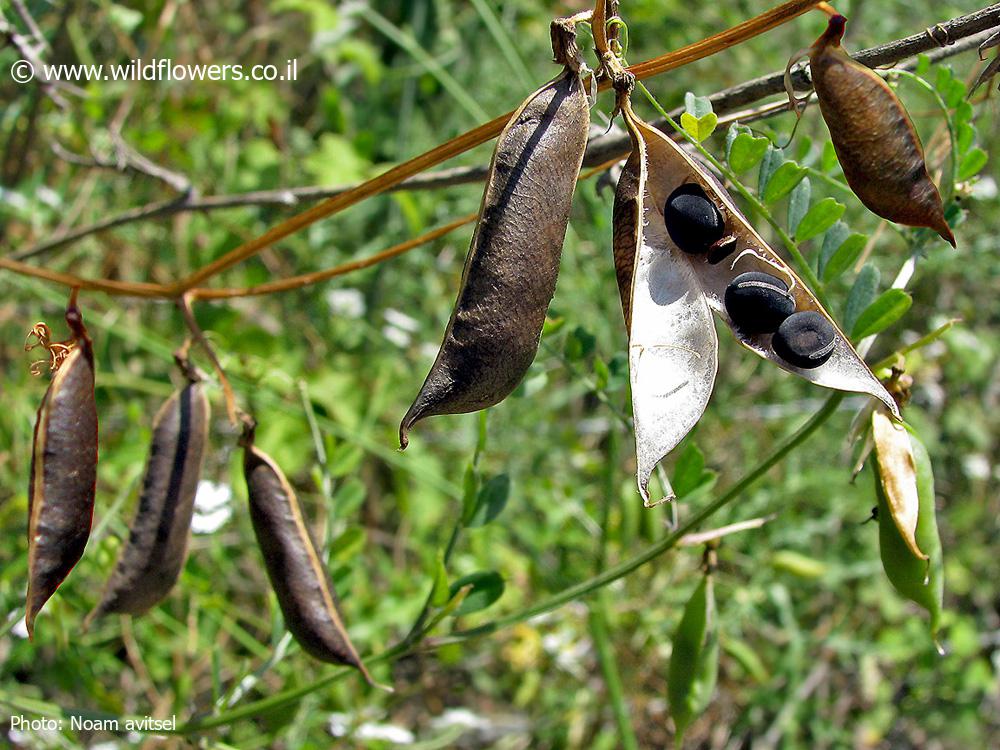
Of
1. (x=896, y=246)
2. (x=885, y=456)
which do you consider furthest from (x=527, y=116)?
(x=896, y=246)

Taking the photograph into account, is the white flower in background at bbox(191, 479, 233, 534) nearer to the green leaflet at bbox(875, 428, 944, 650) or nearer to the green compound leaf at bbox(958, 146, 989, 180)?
the green leaflet at bbox(875, 428, 944, 650)

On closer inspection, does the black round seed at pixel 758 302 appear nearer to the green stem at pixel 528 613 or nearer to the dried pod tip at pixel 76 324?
the green stem at pixel 528 613

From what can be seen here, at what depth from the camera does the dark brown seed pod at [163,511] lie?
45.4 inches

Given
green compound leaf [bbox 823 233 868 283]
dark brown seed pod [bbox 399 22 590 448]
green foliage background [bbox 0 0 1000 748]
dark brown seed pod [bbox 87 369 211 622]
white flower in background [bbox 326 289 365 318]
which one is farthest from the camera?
white flower in background [bbox 326 289 365 318]

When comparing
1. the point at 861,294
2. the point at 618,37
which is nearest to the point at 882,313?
the point at 861,294

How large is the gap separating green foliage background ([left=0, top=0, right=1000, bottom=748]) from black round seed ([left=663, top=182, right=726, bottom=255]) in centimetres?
103

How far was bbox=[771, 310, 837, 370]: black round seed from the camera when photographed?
0.87 metres

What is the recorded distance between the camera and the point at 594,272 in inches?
88.3

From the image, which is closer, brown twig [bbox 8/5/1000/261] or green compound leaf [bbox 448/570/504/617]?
brown twig [bbox 8/5/1000/261]

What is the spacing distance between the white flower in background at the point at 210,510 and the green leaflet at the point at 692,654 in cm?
86

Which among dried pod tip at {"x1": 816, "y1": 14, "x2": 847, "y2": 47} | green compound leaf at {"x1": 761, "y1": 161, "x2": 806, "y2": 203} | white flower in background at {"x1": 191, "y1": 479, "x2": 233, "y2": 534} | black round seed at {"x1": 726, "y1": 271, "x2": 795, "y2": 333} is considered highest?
dried pod tip at {"x1": 816, "y1": 14, "x2": 847, "y2": 47}

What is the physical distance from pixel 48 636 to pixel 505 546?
1.16m

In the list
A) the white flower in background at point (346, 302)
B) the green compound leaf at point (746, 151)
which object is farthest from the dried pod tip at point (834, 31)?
the white flower in background at point (346, 302)

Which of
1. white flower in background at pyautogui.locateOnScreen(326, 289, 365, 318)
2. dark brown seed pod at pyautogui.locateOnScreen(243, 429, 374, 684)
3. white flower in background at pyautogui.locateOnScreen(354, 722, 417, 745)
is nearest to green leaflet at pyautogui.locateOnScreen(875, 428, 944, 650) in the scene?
dark brown seed pod at pyautogui.locateOnScreen(243, 429, 374, 684)
